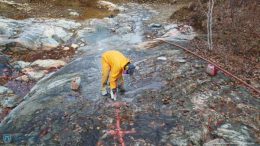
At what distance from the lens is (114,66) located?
886 cm

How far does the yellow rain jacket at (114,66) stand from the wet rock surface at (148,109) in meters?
0.59

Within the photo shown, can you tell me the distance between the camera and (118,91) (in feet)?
32.7

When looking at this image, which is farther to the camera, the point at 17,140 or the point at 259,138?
the point at 17,140

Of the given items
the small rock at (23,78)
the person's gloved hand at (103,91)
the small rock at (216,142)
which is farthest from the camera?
the small rock at (23,78)

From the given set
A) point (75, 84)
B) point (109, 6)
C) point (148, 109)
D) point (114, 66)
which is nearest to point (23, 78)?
point (75, 84)

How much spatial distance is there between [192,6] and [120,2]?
373 inches

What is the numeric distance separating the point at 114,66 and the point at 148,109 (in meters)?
1.41

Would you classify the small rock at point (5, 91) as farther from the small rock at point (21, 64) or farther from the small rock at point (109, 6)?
the small rock at point (109, 6)

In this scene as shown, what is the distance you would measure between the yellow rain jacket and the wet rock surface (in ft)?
1.93

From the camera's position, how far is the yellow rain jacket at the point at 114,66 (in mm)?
8785

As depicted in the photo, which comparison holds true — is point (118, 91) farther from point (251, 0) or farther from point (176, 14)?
point (176, 14)

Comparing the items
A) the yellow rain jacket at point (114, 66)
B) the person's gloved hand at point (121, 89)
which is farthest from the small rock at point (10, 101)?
the person's gloved hand at point (121, 89)

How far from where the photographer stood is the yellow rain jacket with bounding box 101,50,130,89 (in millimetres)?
8785

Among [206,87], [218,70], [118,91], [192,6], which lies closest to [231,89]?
[206,87]
